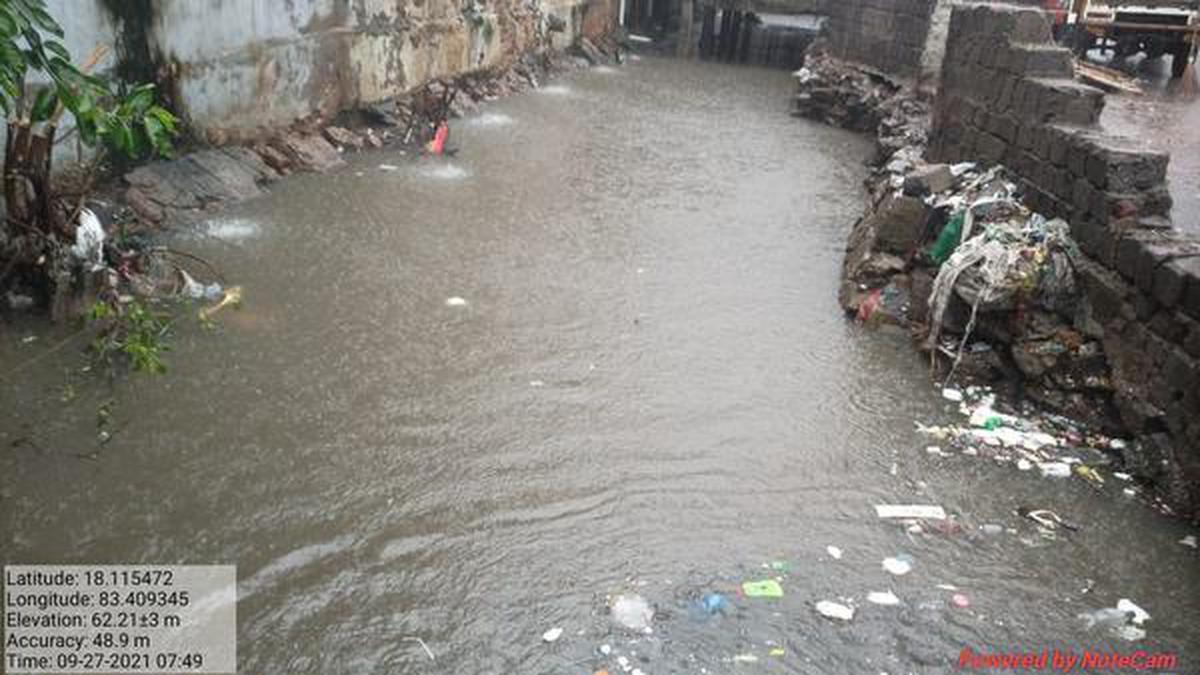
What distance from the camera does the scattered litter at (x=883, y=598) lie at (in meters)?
3.67

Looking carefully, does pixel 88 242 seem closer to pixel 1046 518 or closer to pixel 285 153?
pixel 285 153

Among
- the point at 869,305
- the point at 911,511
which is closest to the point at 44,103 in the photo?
the point at 911,511

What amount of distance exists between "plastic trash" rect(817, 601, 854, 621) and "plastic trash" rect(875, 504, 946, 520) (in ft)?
2.51

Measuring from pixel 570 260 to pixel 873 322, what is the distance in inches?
94.0

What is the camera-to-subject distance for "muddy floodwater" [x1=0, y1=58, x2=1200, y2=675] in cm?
347

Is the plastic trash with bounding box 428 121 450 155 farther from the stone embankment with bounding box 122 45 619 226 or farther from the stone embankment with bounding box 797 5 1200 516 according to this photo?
the stone embankment with bounding box 797 5 1200 516

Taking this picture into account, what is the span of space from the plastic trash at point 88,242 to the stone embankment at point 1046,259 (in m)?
5.06

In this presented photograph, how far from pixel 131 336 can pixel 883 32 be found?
1360cm

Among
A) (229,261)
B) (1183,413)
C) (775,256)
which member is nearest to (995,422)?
(1183,413)

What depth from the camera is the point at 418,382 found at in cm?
507

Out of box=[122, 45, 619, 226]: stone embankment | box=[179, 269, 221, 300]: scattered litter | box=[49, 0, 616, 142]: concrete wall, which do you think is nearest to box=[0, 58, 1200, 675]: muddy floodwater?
box=[179, 269, 221, 300]: scattered litter

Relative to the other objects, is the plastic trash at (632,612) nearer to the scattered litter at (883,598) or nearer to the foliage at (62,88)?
the scattered litter at (883,598)

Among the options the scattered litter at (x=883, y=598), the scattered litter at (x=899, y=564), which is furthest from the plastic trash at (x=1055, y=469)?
the scattered litter at (x=883, y=598)

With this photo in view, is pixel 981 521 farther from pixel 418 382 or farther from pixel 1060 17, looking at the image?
pixel 1060 17
